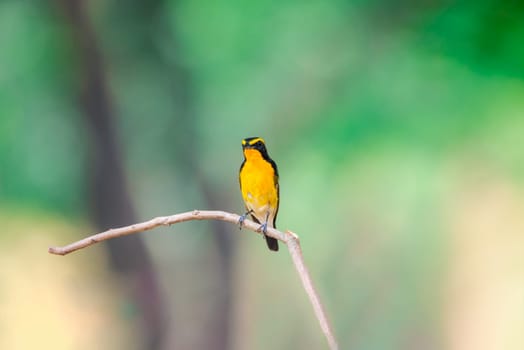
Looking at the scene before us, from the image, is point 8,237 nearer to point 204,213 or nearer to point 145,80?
point 145,80

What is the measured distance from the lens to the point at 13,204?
2.71 m

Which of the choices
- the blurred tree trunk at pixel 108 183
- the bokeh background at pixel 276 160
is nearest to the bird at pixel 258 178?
the bokeh background at pixel 276 160

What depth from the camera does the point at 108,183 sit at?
2783 millimetres

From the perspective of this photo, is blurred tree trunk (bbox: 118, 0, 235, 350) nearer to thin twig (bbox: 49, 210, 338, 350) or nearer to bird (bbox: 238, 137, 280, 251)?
bird (bbox: 238, 137, 280, 251)

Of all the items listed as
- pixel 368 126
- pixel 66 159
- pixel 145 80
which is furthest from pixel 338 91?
pixel 66 159

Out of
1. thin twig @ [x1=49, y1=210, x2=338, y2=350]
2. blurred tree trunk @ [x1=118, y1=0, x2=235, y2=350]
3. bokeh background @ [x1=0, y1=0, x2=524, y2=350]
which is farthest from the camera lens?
blurred tree trunk @ [x1=118, y1=0, x2=235, y2=350]

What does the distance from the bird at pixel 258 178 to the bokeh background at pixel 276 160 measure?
0.49 m

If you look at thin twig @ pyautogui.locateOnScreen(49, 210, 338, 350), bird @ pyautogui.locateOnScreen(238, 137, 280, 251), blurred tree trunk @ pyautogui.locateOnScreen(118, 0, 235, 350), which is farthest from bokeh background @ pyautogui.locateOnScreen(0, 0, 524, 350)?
thin twig @ pyautogui.locateOnScreen(49, 210, 338, 350)

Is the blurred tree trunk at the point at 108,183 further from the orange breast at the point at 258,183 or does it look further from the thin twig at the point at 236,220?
the thin twig at the point at 236,220

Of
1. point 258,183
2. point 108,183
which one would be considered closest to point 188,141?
point 108,183

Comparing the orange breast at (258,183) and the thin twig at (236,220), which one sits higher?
the orange breast at (258,183)

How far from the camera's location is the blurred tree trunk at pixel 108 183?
274 centimetres

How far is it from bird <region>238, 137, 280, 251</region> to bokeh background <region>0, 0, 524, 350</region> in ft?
1.61

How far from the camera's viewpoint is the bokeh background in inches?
105
